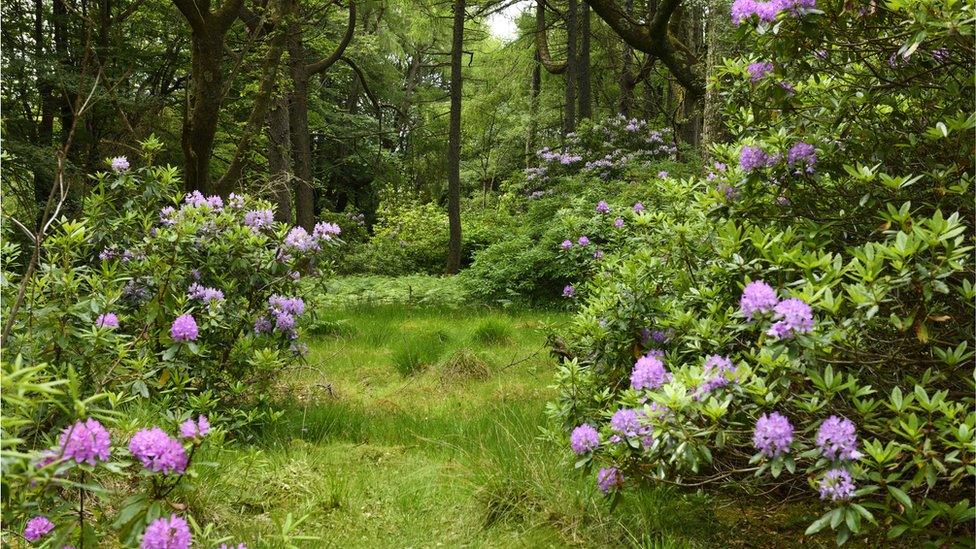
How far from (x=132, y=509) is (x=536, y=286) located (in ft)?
22.3

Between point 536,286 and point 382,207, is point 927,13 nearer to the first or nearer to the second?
Answer: point 536,286

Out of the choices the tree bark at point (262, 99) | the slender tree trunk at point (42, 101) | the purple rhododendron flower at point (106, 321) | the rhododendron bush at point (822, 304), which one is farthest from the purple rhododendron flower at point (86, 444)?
the slender tree trunk at point (42, 101)

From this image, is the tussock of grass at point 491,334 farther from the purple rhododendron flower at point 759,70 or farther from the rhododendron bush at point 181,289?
the purple rhododendron flower at point 759,70

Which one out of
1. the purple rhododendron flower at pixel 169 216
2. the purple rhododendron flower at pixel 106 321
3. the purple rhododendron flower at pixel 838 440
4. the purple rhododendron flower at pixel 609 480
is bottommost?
the purple rhododendron flower at pixel 609 480

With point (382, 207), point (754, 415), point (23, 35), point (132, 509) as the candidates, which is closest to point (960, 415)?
point (754, 415)

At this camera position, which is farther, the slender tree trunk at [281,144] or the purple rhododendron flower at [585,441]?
the slender tree trunk at [281,144]

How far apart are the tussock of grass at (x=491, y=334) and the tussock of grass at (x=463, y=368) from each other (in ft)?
3.10

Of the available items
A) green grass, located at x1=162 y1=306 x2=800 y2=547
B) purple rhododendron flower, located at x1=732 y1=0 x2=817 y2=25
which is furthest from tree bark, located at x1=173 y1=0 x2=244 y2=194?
purple rhododendron flower, located at x1=732 y1=0 x2=817 y2=25

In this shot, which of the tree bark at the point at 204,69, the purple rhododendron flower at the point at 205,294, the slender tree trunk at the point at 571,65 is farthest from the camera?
the slender tree trunk at the point at 571,65

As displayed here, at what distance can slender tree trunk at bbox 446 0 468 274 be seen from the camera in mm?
10656

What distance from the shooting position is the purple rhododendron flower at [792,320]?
1.67 m

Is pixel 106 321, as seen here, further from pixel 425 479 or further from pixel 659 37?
pixel 659 37

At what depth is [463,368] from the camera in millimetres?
5004

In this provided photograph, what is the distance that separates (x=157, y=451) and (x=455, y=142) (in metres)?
10.2
